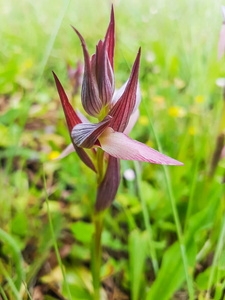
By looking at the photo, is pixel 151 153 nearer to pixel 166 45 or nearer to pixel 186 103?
pixel 186 103

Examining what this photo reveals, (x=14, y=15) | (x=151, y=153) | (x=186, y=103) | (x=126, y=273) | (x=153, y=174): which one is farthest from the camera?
(x=14, y=15)

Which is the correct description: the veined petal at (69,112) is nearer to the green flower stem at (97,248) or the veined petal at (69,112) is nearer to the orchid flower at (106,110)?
the orchid flower at (106,110)

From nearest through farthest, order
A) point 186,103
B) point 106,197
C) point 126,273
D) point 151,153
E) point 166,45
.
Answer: point 151,153
point 106,197
point 126,273
point 186,103
point 166,45

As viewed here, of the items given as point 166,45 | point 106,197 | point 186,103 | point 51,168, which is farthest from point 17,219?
point 166,45

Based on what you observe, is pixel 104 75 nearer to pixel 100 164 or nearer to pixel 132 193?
pixel 100 164

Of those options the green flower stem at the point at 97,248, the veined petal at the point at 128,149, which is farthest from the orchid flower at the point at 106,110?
the green flower stem at the point at 97,248

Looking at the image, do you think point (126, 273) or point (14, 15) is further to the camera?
point (14, 15)

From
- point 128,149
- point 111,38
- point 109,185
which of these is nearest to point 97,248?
point 109,185

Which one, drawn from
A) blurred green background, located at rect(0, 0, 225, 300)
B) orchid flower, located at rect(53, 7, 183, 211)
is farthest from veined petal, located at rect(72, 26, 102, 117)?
blurred green background, located at rect(0, 0, 225, 300)
